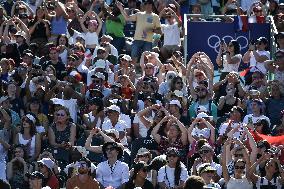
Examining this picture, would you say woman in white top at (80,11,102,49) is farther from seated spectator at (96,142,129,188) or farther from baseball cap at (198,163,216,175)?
baseball cap at (198,163,216,175)

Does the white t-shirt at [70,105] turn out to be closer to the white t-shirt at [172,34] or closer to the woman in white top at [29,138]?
the woman in white top at [29,138]

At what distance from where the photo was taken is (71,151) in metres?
20.7

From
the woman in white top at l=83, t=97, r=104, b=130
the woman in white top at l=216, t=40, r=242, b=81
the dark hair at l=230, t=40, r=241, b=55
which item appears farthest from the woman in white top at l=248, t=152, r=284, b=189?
the dark hair at l=230, t=40, r=241, b=55

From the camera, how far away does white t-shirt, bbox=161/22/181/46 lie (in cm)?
2559

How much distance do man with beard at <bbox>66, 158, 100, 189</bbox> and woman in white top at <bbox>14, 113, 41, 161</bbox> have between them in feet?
6.17

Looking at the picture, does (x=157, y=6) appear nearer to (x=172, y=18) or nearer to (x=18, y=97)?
(x=172, y=18)

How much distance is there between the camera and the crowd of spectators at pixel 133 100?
1928 cm

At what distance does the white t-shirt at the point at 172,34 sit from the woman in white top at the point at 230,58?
1.29m

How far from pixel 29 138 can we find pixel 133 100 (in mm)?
2325

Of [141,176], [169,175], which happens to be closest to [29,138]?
[141,176]

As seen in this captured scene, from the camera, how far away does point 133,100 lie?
74.1ft

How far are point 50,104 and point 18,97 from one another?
671 mm

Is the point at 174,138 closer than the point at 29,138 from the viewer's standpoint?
Yes

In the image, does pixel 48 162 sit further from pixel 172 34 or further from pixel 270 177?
pixel 172 34
